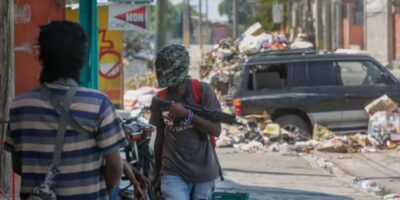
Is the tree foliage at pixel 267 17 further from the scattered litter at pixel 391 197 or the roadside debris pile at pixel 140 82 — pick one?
the scattered litter at pixel 391 197

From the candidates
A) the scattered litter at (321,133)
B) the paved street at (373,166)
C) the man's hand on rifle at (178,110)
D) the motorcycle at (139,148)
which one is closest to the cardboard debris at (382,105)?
the scattered litter at (321,133)

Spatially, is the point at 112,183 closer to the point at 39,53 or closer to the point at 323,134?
the point at 39,53

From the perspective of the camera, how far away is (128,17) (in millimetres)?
17547

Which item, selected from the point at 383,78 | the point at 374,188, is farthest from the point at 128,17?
the point at 374,188

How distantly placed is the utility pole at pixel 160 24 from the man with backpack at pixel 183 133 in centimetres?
1009

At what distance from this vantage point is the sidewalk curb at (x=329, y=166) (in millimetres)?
13149

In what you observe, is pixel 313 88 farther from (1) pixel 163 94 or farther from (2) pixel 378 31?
(2) pixel 378 31

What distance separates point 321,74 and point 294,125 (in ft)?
3.74

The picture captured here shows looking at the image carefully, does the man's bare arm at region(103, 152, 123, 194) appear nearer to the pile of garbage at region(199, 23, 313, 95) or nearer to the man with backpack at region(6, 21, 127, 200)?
the man with backpack at region(6, 21, 127, 200)

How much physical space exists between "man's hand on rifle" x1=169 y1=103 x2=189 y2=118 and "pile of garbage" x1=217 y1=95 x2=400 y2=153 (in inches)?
447

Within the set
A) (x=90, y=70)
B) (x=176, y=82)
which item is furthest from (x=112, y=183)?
(x=90, y=70)

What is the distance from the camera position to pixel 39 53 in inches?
161

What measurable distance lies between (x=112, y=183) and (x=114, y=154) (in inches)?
6.4

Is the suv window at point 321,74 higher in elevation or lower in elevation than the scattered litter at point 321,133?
higher
